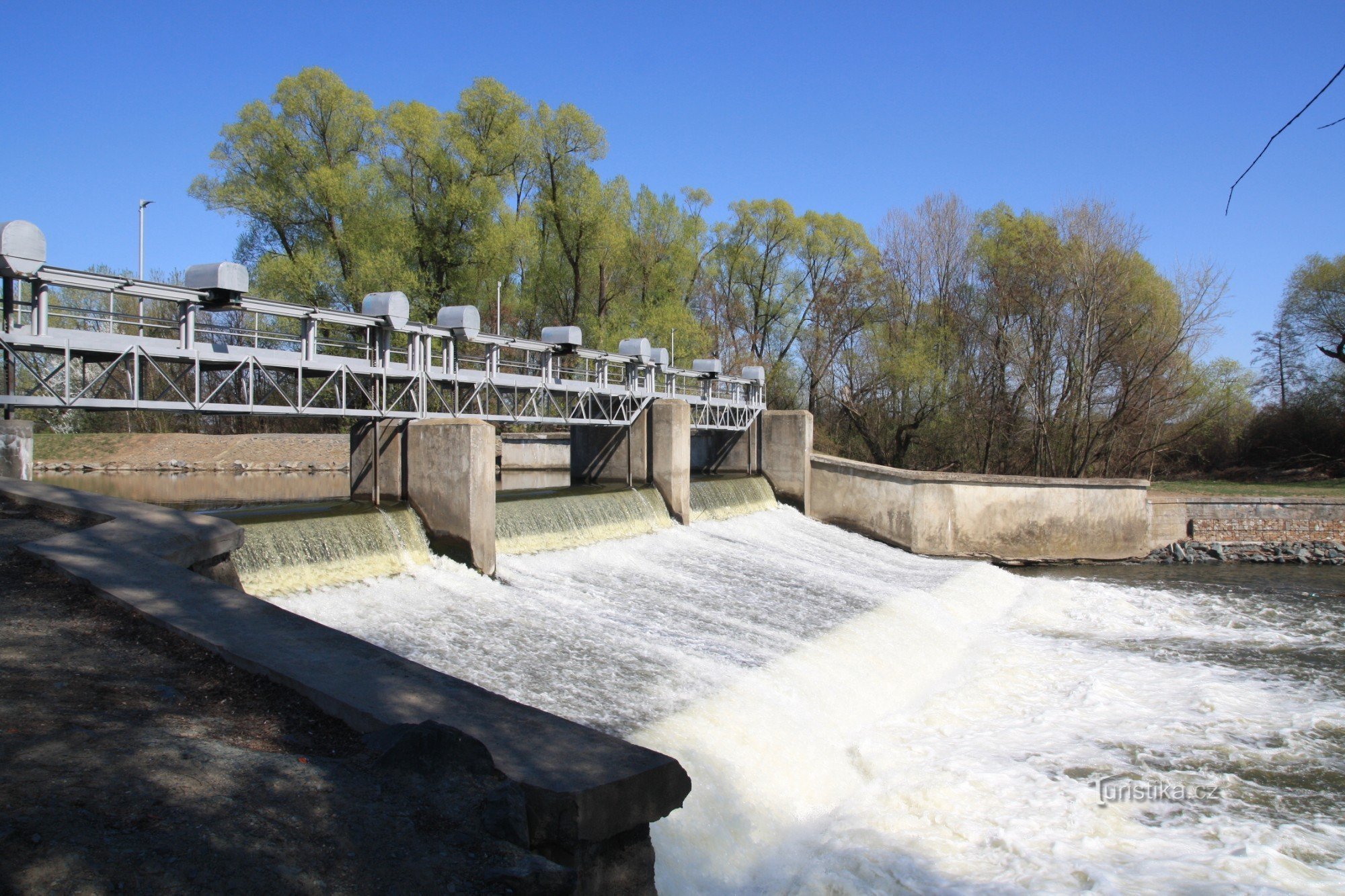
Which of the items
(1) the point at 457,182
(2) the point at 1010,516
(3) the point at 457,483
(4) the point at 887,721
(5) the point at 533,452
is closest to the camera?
(4) the point at 887,721

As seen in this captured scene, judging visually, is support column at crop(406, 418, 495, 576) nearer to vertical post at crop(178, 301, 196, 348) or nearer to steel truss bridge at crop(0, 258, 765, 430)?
steel truss bridge at crop(0, 258, 765, 430)

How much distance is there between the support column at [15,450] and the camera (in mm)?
10078

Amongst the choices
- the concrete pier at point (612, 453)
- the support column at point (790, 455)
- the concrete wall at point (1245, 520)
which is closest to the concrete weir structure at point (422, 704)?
the concrete pier at point (612, 453)

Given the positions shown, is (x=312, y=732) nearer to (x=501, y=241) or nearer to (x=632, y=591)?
(x=632, y=591)

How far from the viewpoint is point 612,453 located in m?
22.5

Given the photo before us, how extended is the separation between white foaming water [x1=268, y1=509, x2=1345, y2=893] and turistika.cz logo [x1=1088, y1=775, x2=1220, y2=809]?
3.9 inches

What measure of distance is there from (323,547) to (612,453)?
11.7 meters

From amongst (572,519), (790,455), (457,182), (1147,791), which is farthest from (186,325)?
(457,182)

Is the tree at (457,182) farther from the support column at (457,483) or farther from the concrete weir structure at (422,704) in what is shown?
the concrete weir structure at (422,704)

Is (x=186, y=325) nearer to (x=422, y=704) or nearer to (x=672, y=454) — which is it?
(x=422, y=704)

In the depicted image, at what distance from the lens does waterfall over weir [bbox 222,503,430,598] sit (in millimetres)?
10422

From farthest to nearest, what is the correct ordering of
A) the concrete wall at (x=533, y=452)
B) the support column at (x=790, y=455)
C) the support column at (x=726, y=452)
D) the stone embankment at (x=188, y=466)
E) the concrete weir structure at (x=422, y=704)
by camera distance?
the concrete wall at (x=533, y=452) < the stone embankment at (x=188, y=466) < the support column at (x=726, y=452) < the support column at (x=790, y=455) < the concrete weir structure at (x=422, y=704)

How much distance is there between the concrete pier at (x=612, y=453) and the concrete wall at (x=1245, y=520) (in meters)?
14.8

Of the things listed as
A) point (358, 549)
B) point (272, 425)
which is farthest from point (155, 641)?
point (272, 425)
